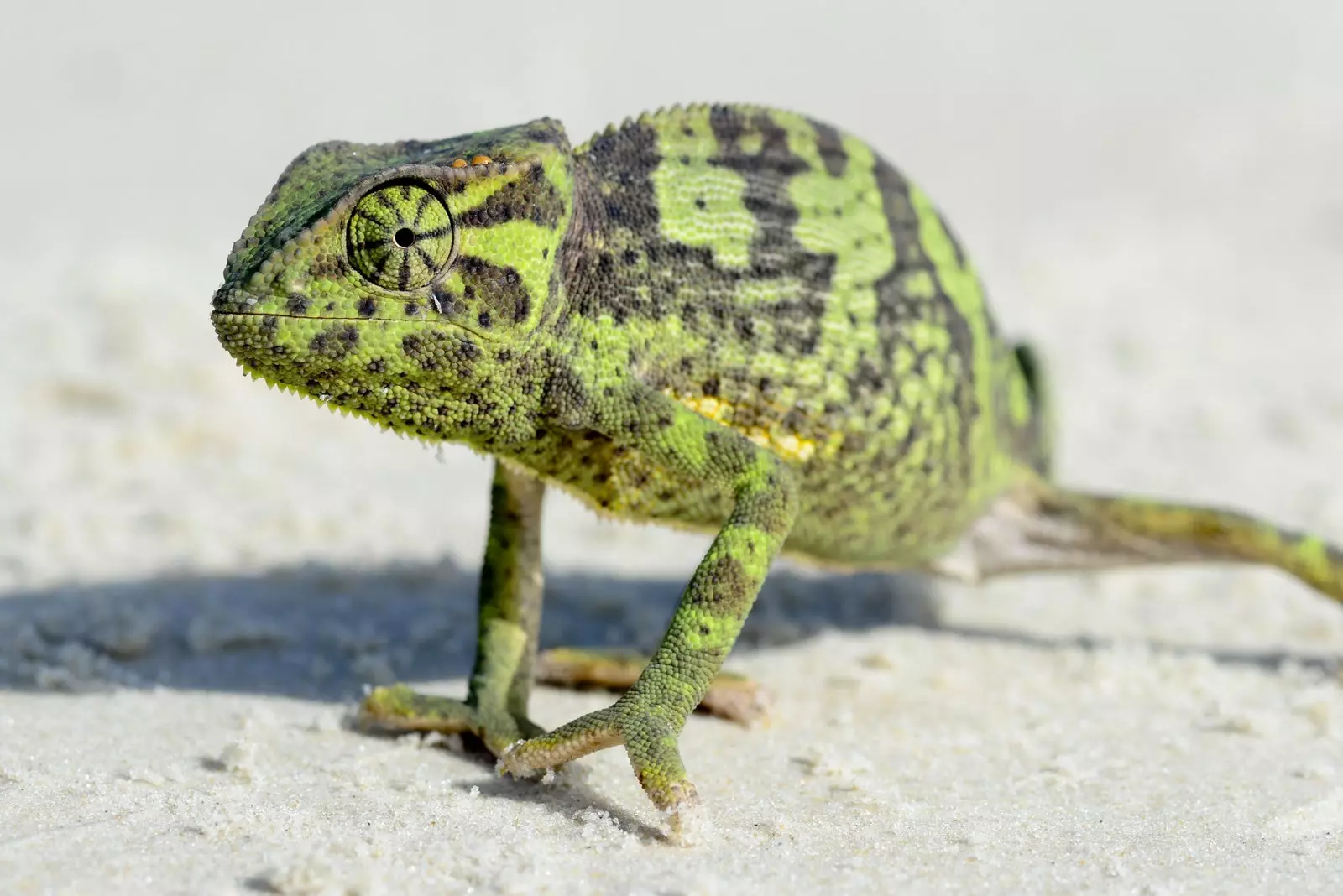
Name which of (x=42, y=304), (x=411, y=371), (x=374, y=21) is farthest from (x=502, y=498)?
(x=374, y=21)

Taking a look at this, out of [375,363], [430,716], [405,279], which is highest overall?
[405,279]

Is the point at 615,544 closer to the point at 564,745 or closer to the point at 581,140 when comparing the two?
the point at 581,140

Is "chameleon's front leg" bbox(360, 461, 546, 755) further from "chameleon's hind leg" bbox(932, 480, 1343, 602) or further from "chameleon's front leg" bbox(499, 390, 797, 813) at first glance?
"chameleon's hind leg" bbox(932, 480, 1343, 602)

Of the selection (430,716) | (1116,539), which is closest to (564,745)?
(430,716)

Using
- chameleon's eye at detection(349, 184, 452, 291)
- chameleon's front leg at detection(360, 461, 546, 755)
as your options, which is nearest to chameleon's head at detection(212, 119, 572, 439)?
chameleon's eye at detection(349, 184, 452, 291)

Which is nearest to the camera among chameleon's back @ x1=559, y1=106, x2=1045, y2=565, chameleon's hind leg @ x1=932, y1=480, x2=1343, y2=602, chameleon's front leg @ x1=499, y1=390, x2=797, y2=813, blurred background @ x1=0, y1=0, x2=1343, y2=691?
chameleon's front leg @ x1=499, y1=390, x2=797, y2=813

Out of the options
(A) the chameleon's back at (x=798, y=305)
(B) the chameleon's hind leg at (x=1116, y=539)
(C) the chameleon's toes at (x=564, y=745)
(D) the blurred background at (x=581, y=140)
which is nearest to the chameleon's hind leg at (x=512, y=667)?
(C) the chameleon's toes at (x=564, y=745)

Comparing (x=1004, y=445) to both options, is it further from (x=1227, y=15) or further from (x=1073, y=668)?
(x=1227, y=15)

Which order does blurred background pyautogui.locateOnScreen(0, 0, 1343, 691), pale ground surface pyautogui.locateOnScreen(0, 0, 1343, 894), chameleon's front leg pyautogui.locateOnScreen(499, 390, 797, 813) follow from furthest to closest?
blurred background pyautogui.locateOnScreen(0, 0, 1343, 691), chameleon's front leg pyautogui.locateOnScreen(499, 390, 797, 813), pale ground surface pyautogui.locateOnScreen(0, 0, 1343, 894)
